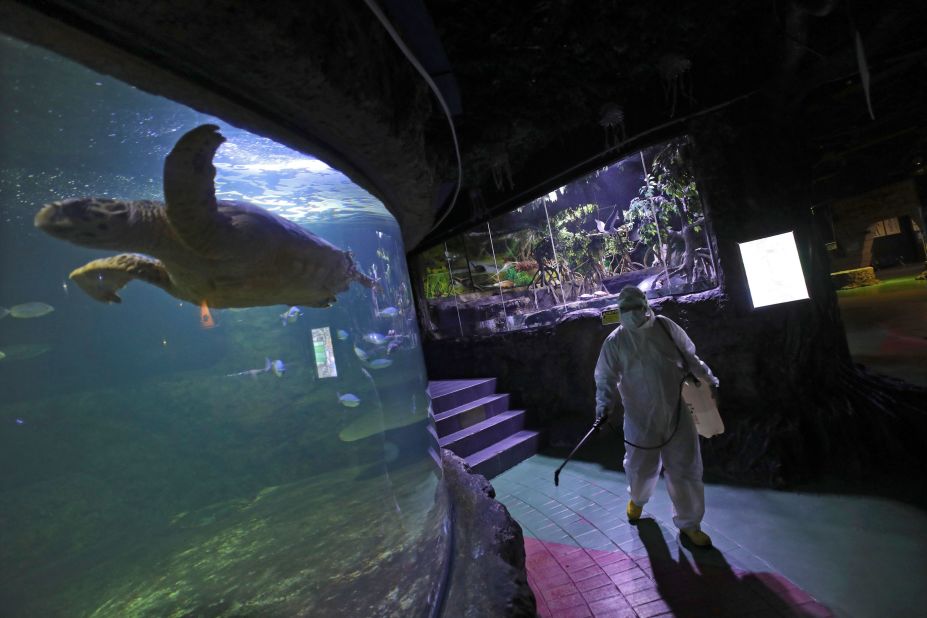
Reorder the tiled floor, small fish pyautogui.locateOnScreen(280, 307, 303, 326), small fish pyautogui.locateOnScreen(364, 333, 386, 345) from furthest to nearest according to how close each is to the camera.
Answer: small fish pyautogui.locateOnScreen(364, 333, 386, 345), small fish pyautogui.locateOnScreen(280, 307, 303, 326), the tiled floor

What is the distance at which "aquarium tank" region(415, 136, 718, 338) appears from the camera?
498cm

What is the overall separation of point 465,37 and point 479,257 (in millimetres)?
5191

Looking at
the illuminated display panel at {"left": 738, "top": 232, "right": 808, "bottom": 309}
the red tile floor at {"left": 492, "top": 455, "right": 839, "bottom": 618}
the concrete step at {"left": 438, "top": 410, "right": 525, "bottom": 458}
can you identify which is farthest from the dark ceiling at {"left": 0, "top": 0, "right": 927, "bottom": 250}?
the red tile floor at {"left": 492, "top": 455, "right": 839, "bottom": 618}

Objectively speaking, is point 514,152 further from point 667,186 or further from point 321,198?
point 321,198

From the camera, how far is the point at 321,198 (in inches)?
228

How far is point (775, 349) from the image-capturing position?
4336 mm

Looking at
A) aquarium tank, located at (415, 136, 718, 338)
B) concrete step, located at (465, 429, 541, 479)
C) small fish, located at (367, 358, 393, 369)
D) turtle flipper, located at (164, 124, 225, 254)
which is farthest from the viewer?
small fish, located at (367, 358, 393, 369)

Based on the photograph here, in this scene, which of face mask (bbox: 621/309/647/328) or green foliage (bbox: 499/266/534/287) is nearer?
face mask (bbox: 621/309/647/328)

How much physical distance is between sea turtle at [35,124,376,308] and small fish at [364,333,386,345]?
2.88 m

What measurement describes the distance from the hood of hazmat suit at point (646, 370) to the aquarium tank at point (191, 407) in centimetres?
195

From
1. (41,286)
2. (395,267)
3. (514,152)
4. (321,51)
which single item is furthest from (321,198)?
(41,286)

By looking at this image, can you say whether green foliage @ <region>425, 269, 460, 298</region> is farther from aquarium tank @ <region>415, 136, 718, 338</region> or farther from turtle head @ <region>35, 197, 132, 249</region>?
turtle head @ <region>35, 197, 132, 249</region>

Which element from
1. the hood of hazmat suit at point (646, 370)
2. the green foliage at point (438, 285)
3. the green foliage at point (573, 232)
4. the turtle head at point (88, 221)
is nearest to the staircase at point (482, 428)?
the green foliage at point (438, 285)

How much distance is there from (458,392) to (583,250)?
135 inches
